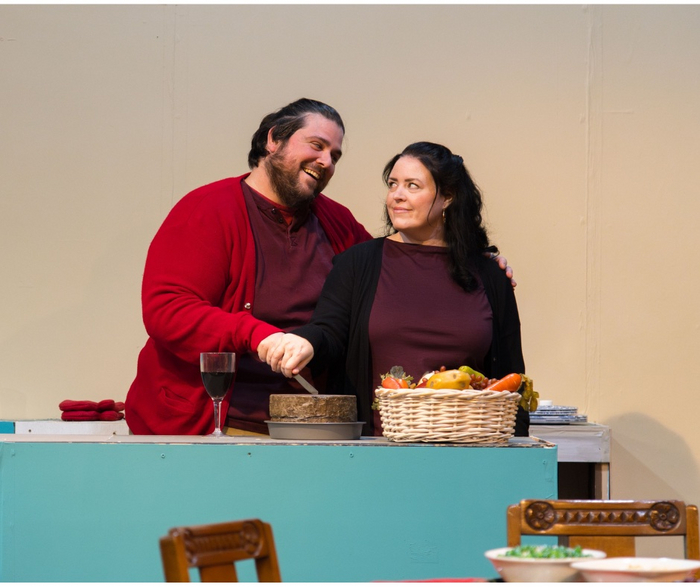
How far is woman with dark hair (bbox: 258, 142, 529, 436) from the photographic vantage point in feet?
7.45

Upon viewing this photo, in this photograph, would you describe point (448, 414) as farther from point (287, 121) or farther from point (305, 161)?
point (287, 121)

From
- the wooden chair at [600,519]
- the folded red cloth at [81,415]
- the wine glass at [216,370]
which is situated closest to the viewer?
the wooden chair at [600,519]

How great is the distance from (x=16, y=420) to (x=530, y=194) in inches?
85.8

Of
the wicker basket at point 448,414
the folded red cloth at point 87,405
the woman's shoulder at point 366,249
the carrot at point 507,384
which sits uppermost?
the woman's shoulder at point 366,249

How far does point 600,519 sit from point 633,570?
1.56 feet

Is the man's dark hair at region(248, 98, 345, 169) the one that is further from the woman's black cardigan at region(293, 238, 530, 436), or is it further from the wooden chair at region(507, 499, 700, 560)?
the wooden chair at region(507, 499, 700, 560)

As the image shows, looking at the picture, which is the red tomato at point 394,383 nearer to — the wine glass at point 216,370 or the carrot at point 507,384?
the carrot at point 507,384

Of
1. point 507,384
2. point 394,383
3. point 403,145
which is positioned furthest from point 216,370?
point 403,145

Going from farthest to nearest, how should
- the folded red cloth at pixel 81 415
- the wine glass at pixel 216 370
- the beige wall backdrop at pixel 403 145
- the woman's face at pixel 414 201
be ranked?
the beige wall backdrop at pixel 403 145, the folded red cloth at pixel 81 415, the woman's face at pixel 414 201, the wine glass at pixel 216 370

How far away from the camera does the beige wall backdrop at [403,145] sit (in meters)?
3.80

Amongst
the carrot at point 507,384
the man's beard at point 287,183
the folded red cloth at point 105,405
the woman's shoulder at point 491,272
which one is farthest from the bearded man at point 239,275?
the folded red cloth at point 105,405

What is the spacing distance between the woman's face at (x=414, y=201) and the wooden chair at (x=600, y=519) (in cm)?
104

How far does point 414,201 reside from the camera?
7.88ft

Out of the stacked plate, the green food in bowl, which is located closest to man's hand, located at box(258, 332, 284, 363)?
the green food in bowl
